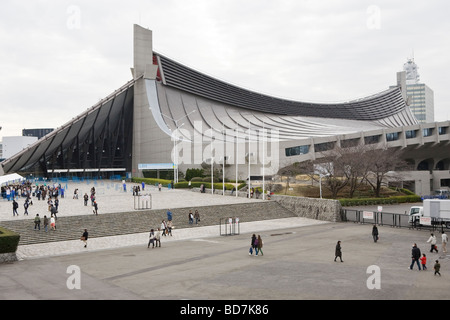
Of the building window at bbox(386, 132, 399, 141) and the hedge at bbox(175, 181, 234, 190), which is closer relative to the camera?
the hedge at bbox(175, 181, 234, 190)

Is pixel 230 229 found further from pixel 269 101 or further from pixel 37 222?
pixel 269 101

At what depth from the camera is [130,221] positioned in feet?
79.6

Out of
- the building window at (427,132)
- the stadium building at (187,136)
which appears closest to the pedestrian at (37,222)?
the stadium building at (187,136)

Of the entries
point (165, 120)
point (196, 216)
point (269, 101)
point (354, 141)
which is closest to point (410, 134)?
point (354, 141)

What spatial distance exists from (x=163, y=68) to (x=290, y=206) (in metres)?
40.4

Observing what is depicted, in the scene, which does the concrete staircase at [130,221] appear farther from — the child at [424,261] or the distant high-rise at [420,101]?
the distant high-rise at [420,101]

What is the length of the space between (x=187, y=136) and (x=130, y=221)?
29434 millimetres

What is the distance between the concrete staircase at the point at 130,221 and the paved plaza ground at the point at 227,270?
4.19 feet

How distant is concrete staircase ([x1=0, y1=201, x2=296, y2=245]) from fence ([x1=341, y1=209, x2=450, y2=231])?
178 inches

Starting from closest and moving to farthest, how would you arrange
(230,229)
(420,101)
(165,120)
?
(230,229)
(165,120)
(420,101)

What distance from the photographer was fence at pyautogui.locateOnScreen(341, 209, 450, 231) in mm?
24345

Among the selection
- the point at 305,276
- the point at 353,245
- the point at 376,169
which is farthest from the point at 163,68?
the point at 305,276

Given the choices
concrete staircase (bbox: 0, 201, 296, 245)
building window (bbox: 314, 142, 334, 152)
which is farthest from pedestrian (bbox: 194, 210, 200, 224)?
building window (bbox: 314, 142, 334, 152)

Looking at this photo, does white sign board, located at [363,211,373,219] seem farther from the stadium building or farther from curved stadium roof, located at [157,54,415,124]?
curved stadium roof, located at [157,54,415,124]
